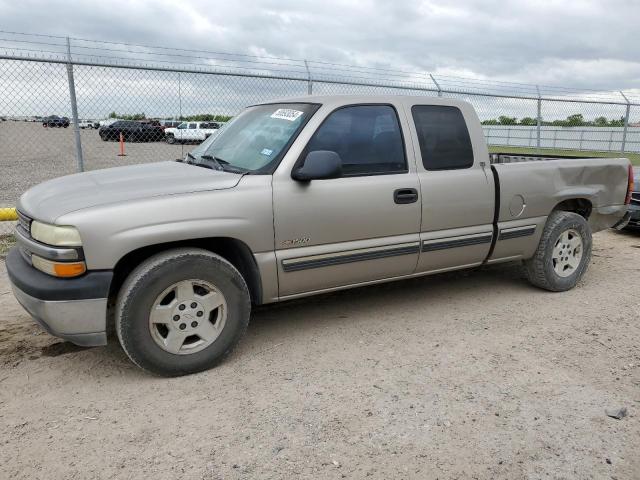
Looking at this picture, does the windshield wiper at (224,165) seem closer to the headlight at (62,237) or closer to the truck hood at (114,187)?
the truck hood at (114,187)

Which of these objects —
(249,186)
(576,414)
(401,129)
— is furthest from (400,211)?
(576,414)

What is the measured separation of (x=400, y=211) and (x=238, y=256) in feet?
4.19

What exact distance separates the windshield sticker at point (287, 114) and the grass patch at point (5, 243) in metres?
3.87

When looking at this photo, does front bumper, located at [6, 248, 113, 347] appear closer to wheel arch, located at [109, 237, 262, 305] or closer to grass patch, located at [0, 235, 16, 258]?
wheel arch, located at [109, 237, 262, 305]

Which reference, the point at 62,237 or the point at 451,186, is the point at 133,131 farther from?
the point at 62,237

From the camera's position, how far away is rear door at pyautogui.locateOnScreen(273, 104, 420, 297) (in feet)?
11.8

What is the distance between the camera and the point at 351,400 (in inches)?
122

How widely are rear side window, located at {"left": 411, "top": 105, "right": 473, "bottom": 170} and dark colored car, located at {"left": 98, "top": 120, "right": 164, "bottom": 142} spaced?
6518mm

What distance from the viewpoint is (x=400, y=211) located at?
158 inches

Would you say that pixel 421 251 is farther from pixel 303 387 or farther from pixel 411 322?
pixel 303 387

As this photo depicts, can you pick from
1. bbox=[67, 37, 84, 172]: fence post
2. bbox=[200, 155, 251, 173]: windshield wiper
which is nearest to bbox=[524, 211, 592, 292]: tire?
bbox=[200, 155, 251, 173]: windshield wiper

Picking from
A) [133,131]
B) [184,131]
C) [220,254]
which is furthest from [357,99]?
[133,131]

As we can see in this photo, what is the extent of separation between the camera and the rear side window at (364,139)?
151 inches

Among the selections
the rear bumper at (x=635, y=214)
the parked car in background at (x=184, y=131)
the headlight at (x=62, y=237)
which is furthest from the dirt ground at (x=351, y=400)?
the parked car in background at (x=184, y=131)
